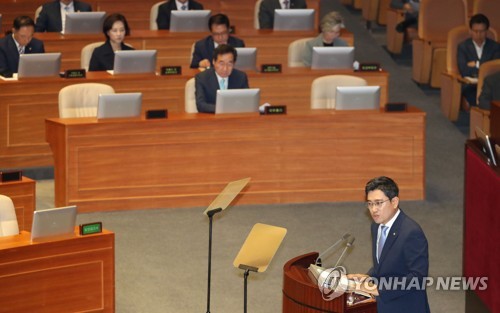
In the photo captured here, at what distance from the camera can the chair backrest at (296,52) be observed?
12.3 m

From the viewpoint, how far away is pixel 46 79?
11.0m

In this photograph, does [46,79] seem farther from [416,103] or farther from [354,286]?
[354,286]

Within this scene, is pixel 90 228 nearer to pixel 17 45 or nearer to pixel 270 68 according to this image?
pixel 270 68

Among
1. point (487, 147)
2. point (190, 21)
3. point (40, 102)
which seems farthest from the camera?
point (190, 21)

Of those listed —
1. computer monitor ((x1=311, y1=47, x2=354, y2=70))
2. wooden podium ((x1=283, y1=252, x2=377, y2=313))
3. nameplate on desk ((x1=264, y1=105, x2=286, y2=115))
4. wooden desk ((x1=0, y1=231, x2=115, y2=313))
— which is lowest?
wooden desk ((x1=0, y1=231, x2=115, y2=313))

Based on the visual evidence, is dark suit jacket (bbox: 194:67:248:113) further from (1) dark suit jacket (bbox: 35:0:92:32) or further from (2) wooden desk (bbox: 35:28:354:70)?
(1) dark suit jacket (bbox: 35:0:92:32)

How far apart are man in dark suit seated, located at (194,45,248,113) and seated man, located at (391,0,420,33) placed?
15.5ft

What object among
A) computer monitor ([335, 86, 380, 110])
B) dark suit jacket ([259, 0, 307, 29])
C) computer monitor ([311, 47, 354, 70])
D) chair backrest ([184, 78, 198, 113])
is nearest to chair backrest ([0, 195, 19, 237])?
chair backrest ([184, 78, 198, 113])

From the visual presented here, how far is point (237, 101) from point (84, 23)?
3368 millimetres

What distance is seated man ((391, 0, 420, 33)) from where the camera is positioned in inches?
584

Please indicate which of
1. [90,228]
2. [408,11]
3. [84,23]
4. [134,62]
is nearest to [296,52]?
[134,62]

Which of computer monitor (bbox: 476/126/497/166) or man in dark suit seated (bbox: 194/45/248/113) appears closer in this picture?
computer monitor (bbox: 476/126/497/166)

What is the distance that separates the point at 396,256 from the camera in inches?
237

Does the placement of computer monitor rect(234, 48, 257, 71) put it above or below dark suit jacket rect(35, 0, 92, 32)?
below
